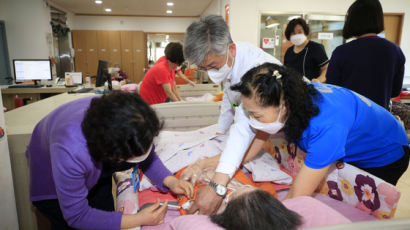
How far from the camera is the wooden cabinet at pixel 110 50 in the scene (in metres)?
9.60

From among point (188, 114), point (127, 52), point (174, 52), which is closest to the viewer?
point (188, 114)

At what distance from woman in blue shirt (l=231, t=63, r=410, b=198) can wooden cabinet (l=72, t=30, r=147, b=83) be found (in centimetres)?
948

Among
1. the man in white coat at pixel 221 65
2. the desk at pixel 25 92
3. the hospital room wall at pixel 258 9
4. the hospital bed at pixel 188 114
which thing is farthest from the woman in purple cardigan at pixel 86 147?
the hospital room wall at pixel 258 9

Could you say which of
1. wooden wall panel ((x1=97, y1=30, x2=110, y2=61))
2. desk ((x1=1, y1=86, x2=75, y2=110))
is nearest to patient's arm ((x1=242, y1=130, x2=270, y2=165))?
desk ((x1=1, y1=86, x2=75, y2=110))

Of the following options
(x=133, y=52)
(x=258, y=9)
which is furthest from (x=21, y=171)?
(x=133, y=52)

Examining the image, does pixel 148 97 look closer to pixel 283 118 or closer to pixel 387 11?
pixel 283 118

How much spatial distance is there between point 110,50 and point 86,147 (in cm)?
998

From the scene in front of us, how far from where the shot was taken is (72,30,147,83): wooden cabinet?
9602 millimetres

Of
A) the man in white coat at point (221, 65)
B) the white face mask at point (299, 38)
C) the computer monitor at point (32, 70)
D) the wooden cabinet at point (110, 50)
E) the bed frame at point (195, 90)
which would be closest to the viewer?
the man in white coat at point (221, 65)

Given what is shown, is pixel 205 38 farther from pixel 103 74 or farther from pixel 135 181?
pixel 103 74

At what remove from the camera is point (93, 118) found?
73cm

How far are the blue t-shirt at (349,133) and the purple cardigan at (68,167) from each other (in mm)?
764

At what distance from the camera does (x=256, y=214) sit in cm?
88

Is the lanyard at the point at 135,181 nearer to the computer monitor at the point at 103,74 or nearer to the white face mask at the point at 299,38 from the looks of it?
the white face mask at the point at 299,38
